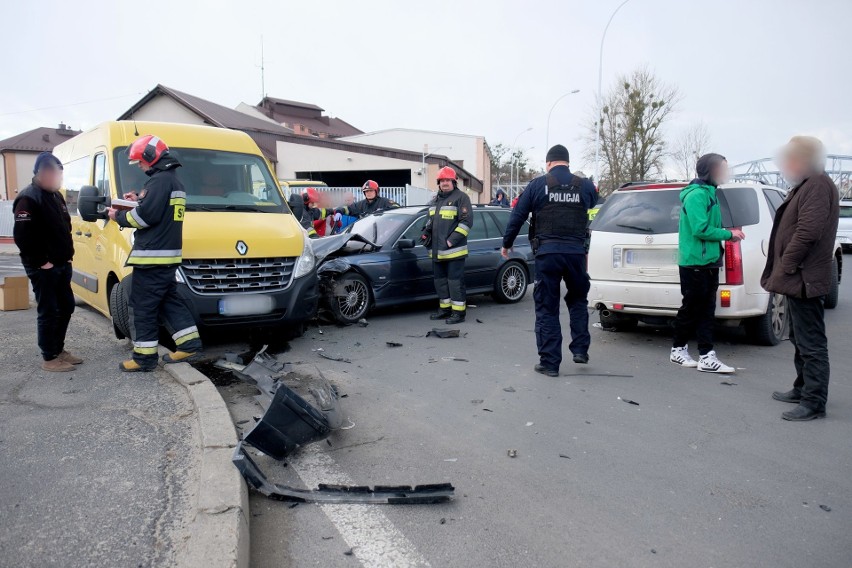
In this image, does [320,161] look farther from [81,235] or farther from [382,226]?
[81,235]

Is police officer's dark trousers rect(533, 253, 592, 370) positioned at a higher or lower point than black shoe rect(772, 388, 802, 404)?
higher

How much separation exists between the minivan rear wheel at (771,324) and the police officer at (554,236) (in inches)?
87.7

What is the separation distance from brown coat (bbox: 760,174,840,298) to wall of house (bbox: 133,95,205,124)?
30.3m

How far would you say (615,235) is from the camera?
6895 mm

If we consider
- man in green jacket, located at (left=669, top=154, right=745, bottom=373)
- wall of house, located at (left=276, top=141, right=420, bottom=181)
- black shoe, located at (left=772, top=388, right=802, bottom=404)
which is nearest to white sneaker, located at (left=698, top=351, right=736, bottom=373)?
man in green jacket, located at (left=669, top=154, right=745, bottom=373)

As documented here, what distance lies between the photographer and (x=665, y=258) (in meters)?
6.52

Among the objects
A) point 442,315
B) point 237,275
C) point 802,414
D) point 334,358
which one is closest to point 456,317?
point 442,315

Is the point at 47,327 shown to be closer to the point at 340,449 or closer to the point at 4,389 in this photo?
the point at 4,389

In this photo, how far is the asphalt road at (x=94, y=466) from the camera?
2756mm

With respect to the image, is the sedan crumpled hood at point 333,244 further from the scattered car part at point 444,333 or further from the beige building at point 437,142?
the beige building at point 437,142

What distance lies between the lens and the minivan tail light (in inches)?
243

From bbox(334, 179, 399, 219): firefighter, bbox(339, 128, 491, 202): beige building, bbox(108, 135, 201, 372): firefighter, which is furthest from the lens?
bbox(339, 128, 491, 202): beige building

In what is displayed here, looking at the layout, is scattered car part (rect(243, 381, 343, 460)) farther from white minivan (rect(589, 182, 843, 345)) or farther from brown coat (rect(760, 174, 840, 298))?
white minivan (rect(589, 182, 843, 345))

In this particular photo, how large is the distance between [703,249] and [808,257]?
125 centimetres
